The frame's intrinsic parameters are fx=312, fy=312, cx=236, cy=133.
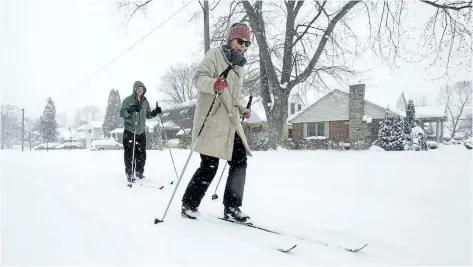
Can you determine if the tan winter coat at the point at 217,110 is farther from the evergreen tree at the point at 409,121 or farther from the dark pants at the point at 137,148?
the evergreen tree at the point at 409,121

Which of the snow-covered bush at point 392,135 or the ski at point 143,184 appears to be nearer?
the ski at point 143,184

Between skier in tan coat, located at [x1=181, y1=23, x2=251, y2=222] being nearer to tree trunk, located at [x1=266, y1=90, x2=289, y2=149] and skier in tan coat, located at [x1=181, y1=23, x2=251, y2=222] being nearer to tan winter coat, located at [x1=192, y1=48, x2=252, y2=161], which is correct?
tan winter coat, located at [x1=192, y1=48, x2=252, y2=161]

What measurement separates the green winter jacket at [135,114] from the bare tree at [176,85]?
4102cm

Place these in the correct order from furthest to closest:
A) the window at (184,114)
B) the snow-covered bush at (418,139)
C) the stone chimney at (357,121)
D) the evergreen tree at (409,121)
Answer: the window at (184,114) → the stone chimney at (357,121) → the evergreen tree at (409,121) → the snow-covered bush at (418,139)

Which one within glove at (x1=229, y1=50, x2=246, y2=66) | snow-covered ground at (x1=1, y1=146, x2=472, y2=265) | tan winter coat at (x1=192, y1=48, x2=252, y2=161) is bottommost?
snow-covered ground at (x1=1, y1=146, x2=472, y2=265)

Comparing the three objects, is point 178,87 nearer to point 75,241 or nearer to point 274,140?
point 274,140

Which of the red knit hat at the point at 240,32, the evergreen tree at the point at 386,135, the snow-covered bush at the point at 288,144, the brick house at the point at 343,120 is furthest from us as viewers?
the brick house at the point at 343,120

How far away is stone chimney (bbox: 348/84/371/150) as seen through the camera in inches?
950

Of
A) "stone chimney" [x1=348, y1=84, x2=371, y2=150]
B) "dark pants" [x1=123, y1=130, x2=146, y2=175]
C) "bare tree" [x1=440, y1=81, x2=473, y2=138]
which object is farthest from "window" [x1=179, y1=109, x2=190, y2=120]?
"bare tree" [x1=440, y1=81, x2=473, y2=138]

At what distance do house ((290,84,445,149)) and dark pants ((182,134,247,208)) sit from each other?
20.4 metres

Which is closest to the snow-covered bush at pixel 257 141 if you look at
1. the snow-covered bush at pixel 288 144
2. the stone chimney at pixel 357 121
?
the snow-covered bush at pixel 288 144

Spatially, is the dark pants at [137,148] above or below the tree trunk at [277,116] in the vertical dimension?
below

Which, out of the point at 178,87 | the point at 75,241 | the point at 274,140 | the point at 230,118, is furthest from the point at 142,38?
the point at 178,87

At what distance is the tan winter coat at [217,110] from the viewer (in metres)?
2.60
